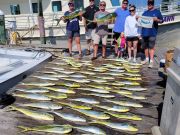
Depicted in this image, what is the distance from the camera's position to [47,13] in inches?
662

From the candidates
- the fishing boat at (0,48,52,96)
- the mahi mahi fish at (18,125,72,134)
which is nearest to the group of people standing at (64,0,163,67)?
the fishing boat at (0,48,52,96)

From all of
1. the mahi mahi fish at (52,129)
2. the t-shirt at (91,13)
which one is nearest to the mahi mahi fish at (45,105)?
the mahi mahi fish at (52,129)

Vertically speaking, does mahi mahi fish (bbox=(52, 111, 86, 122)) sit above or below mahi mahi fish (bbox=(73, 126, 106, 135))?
above

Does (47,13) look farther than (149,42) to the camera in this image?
Yes

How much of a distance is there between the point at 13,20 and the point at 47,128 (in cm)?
1436

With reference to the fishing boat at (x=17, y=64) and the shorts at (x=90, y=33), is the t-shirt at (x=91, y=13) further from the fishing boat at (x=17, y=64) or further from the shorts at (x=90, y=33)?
the fishing boat at (x=17, y=64)

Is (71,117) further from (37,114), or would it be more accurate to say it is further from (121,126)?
(121,126)

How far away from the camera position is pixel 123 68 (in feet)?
23.9

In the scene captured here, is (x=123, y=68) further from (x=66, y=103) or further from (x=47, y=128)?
(x=47, y=128)

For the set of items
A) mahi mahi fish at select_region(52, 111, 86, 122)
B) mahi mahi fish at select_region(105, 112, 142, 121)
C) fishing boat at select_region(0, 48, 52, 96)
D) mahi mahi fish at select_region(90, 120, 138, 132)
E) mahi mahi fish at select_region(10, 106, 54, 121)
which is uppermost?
fishing boat at select_region(0, 48, 52, 96)

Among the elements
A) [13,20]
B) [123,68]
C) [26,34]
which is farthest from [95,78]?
[13,20]

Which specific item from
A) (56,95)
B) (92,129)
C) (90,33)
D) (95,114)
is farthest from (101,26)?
(92,129)

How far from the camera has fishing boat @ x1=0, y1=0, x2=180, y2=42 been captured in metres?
15.1

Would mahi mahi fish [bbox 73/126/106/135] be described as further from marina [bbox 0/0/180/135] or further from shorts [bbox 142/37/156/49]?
shorts [bbox 142/37/156/49]
